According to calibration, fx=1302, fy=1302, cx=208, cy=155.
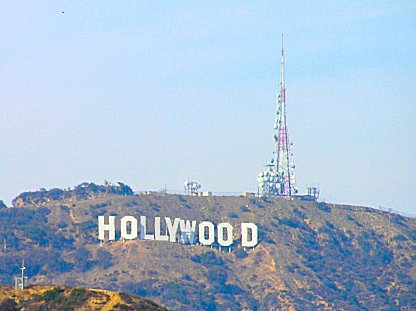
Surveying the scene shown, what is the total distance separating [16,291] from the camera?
5241 inches

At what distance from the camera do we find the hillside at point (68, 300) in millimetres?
126938

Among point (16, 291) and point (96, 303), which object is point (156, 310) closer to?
point (96, 303)

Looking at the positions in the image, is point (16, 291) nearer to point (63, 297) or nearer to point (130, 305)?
point (63, 297)

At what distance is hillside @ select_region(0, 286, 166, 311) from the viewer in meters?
127

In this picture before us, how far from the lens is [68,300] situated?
425ft

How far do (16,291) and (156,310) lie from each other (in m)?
16.2

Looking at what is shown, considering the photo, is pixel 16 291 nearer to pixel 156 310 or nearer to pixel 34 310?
pixel 34 310

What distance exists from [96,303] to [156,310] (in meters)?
6.35

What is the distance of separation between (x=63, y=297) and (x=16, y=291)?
218 inches

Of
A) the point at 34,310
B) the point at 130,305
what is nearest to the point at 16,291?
the point at 34,310

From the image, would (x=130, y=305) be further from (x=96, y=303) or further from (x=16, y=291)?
(x=16, y=291)

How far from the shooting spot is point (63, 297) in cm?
13088

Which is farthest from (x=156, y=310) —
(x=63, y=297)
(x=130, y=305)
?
(x=63, y=297)

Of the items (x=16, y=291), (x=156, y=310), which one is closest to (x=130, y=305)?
(x=156, y=310)
